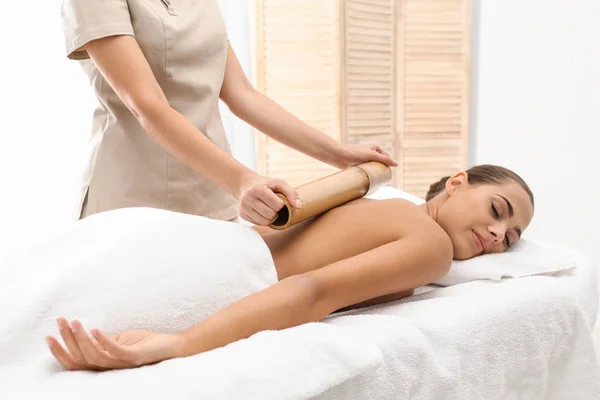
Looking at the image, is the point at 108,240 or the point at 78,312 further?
the point at 108,240

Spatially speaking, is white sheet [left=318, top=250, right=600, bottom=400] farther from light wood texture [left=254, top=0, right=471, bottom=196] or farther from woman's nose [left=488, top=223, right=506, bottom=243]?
light wood texture [left=254, top=0, right=471, bottom=196]

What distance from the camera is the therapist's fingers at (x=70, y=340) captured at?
2.89 feet

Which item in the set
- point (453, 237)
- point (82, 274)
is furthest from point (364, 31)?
point (82, 274)

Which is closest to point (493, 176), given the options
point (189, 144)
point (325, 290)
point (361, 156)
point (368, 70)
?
point (361, 156)

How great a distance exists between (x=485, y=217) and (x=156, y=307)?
0.85 metres

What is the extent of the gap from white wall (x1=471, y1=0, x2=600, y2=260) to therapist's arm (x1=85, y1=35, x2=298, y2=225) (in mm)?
2364

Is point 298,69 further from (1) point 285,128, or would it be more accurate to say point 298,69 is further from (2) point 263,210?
(2) point 263,210

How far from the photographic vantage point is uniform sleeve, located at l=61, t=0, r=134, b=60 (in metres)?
1.33

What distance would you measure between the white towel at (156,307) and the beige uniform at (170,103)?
1.01 feet

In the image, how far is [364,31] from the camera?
3.09 m

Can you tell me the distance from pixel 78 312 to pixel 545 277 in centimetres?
103

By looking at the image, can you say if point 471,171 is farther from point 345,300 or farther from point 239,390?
point 239,390

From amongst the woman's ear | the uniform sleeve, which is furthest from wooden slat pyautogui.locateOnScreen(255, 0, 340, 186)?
the uniform sleeve

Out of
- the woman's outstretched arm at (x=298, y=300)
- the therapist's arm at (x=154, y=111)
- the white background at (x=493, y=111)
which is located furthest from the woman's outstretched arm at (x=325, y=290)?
the white background at (x=493, y=111)
